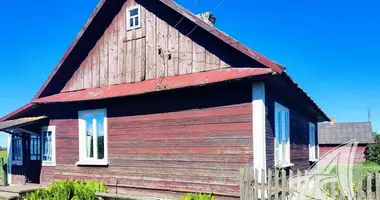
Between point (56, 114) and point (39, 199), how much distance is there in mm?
4136

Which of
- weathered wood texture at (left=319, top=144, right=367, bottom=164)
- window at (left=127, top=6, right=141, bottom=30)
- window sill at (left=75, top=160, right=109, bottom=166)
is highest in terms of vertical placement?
window at (left=127, top=6, right=141, bottom=30)

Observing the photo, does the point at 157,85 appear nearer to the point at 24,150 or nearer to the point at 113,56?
the point at 113,56

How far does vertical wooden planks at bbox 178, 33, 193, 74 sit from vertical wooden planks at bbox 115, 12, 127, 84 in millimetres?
2156

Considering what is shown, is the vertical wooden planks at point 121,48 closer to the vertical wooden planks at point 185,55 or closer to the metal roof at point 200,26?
the metal roof at point 200,26

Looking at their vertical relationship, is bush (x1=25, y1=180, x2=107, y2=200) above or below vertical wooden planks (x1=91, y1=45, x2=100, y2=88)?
below

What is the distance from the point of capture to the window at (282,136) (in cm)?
911

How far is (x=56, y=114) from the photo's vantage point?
11.8 meters

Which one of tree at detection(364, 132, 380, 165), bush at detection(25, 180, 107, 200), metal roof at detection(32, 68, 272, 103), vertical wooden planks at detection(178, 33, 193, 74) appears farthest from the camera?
tree at detection(364, 132, 380, 165)

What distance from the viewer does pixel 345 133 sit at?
1309 inches

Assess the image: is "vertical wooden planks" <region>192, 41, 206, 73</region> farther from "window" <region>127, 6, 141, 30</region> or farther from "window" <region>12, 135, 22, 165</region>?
"window" <region>12, 135, 22, 165</region>

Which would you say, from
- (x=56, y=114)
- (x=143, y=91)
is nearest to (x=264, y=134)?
(x=143, y=91)

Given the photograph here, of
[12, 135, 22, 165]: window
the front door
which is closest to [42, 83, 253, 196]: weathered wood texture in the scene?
the front door

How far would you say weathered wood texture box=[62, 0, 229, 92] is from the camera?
29.4ft

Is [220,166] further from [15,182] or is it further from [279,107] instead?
[15,182]
